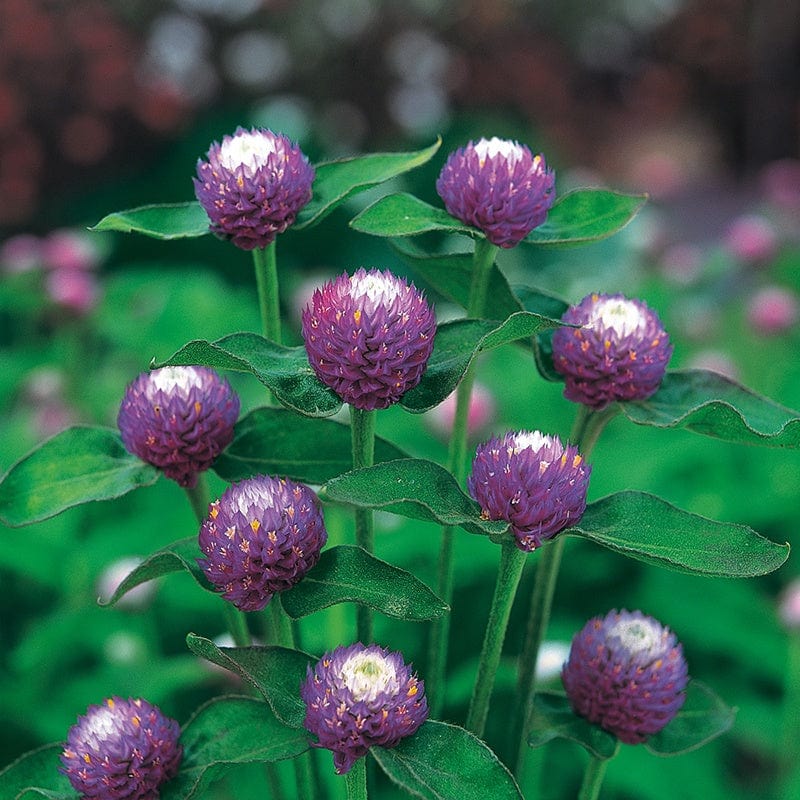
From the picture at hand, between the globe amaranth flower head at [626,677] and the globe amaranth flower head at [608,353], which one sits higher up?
Answer: the globe amaranth flower head at [608,353]


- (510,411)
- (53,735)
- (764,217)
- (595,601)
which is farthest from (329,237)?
(53,735)

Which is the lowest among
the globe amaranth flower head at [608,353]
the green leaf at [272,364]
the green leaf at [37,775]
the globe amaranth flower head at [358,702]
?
the green leaf at [37,775]

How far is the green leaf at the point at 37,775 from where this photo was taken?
630 millimetres

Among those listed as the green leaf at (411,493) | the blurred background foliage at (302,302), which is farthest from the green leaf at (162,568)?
the blurred background foliage at (302,302)

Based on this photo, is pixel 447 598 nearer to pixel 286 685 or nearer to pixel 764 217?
pixel 286 685

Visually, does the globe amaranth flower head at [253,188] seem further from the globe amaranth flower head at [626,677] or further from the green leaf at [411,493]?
the globe amaranth flower head at [626,677]

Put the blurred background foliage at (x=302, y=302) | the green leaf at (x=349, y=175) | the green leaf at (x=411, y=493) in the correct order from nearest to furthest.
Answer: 1. the green leaf at (x=411, y=493)
2. the green leaf at (x=349, y=175)
3. the blurred background foliage at (x=302, y=302)

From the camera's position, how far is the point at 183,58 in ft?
15.1

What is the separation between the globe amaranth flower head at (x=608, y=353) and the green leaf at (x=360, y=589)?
16cm

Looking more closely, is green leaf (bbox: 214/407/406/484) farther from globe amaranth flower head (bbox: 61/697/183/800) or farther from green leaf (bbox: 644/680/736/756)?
green leaf (bbox: 644/680/736/756)

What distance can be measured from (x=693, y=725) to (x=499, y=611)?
190 millimetres

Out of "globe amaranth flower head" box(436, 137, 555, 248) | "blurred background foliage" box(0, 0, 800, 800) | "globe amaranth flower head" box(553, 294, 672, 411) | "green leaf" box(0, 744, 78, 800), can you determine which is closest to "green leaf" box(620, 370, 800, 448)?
"globe amaranth flower head" box(553, 294, 672, 411)

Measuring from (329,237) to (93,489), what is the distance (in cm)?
254

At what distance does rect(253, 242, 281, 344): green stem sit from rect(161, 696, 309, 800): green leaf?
20cm
